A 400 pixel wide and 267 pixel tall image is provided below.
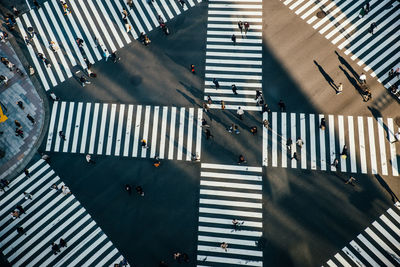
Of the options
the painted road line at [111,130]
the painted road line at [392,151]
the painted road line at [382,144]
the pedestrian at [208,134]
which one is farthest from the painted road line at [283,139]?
the painted road line at [111,130]

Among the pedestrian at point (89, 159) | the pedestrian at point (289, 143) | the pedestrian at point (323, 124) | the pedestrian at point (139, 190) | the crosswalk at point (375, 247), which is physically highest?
the pedestrian at point (323, 124)

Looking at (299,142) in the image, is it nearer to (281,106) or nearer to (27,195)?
(281,106)

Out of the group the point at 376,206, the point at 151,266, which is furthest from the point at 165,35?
the point at 376,206

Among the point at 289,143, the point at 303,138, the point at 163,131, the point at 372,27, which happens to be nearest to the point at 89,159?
the point at 163,131

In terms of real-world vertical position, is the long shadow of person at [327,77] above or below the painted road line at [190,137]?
above

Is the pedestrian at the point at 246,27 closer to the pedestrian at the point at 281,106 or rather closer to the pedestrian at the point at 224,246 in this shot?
the pedestrian at the point at 281,106

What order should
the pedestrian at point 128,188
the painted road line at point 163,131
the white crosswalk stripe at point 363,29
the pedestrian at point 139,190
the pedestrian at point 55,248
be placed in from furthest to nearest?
the white crosswalk stripe at point 363,29 → the painted road line at point 163,131 → the pedestrian at point 128,188 → the pedestrian at point 139,190 → the pedestrian at point 55,248

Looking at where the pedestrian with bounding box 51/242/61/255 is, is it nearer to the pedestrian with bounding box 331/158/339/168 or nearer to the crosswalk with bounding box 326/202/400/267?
the crosswalk with bounding box 326/202/400/267
